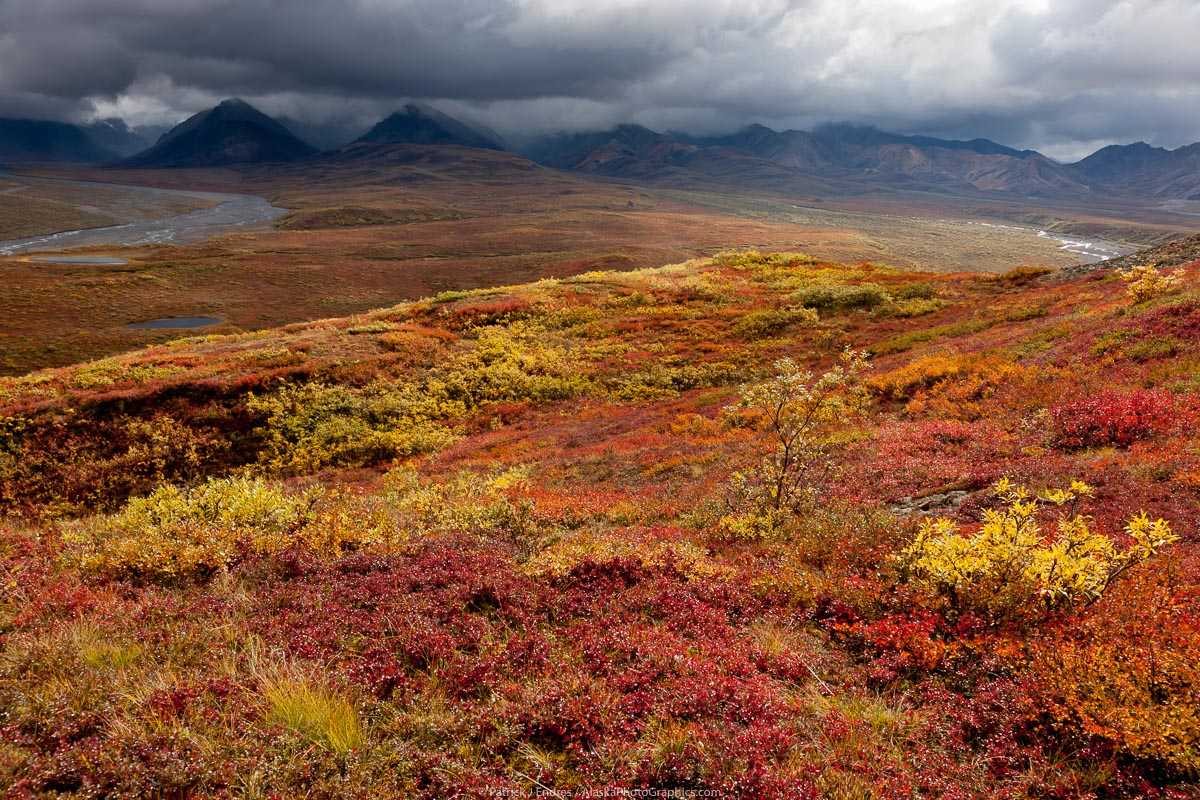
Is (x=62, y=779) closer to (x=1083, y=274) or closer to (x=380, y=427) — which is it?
(x=380, y=427)

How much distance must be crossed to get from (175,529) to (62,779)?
5.54 m

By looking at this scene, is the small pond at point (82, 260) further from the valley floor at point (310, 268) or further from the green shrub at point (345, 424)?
the green shrub at point (345, 424)

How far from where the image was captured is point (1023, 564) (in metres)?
6.42

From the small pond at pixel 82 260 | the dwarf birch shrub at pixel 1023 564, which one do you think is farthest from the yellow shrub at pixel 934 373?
the small pond at pixel 82 260

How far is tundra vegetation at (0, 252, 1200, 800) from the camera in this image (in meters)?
4.49

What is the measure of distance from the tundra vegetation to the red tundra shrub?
79 millimetres

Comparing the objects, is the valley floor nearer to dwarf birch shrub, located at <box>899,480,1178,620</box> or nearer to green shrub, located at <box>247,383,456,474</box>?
green shrub, located at <box>247,383,456,474</box>

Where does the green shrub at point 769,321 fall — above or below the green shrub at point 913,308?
below

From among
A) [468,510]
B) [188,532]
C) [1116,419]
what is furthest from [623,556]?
[1116,419]

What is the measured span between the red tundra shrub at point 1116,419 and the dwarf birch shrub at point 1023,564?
685 centimetres

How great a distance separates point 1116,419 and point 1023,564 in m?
8.65

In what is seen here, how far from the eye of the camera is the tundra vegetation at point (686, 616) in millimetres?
4488

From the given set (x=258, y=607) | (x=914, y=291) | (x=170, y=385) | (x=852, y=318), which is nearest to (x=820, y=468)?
(x=258, y=607)

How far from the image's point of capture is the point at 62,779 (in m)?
4.15
